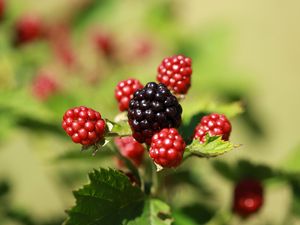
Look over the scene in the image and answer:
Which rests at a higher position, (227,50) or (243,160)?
(227,50)

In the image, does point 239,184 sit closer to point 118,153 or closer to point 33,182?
point 118,153

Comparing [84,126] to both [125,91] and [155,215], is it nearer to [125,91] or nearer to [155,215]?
[125,91]

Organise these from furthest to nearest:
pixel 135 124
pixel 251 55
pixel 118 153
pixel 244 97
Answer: pixel 251 55
pixel 244 97
pixel 118 153
pixel 135 124

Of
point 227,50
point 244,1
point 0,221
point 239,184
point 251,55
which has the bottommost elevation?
point 239,184

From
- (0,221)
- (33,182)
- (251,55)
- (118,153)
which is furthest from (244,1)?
(118,153)

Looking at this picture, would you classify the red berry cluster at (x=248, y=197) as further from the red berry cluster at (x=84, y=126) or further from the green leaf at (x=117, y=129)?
the red berry cluster at (x=84, y=126)

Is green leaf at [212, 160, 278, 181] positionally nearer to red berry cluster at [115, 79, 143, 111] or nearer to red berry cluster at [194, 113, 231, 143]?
red berry cluster at [194, 113, 231, 143]

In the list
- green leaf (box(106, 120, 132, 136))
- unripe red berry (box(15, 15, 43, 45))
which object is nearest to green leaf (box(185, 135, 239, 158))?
green leaf (box(106, 120, 132, 136))

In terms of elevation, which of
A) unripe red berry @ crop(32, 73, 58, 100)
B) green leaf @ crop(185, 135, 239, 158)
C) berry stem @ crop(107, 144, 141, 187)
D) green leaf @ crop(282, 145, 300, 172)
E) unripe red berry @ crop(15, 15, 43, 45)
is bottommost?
green leaf @ crop(185, 135, 239, 158)
